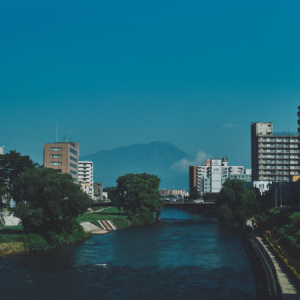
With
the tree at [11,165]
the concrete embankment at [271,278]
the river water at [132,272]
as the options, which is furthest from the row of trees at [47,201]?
the tree at [11,165]

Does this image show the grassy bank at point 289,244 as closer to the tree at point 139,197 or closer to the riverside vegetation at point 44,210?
the riverside vegetation at point 44,210

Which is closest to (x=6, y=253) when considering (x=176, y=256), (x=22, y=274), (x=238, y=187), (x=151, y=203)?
(x=22, y=274)

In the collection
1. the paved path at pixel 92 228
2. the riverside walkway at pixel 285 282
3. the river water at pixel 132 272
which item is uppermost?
the riverside walkway at pixel 285 282

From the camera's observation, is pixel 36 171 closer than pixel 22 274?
No

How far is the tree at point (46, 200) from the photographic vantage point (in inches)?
2948

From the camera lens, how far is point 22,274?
184 feet

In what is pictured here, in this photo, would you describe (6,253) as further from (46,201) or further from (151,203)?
(151,203)

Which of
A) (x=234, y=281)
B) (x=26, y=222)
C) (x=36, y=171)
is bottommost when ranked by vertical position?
(x=234, y=281)

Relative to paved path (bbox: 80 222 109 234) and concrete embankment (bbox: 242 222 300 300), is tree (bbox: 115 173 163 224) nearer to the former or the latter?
paved path (bbox: 80 222 109 234)

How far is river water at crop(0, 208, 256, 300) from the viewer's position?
157 feet

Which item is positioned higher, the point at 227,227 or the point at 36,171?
the point at 36,171

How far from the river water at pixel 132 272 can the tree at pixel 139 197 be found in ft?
153

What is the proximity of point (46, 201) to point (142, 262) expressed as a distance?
778 inches

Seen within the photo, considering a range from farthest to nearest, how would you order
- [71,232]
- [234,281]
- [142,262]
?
[71,232]
[142,262]
[234,281]
